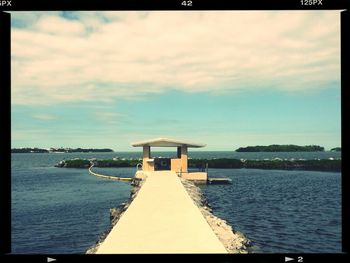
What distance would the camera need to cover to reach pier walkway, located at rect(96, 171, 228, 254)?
8.75m

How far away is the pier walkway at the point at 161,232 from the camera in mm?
8750

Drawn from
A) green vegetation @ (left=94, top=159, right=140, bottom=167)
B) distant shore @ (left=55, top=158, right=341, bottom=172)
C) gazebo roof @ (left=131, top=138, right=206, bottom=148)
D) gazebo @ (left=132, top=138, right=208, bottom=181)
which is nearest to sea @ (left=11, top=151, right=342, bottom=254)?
gazebo @ (left=132, top=138, right=208, bottom=181)

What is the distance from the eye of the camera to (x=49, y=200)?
37250 millimetres

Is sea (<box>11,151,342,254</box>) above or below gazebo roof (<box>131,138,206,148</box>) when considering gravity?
below

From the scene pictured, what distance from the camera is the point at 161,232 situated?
10.4m

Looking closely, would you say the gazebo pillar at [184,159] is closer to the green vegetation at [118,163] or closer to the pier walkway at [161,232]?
the pier walkway at [161,232]

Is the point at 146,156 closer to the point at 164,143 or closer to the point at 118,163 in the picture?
the point at 164,143

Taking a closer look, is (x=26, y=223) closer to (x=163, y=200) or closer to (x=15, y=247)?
(x=15, y=247)

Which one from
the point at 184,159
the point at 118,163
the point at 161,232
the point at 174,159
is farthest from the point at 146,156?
the point at 118,163

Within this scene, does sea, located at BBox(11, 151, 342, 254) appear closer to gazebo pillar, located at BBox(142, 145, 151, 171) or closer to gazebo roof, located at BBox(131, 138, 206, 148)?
gazebo pillar, located at BBox(142, 145, 151, 171)

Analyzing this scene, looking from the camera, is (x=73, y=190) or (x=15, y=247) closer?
(x=15, y=247)
